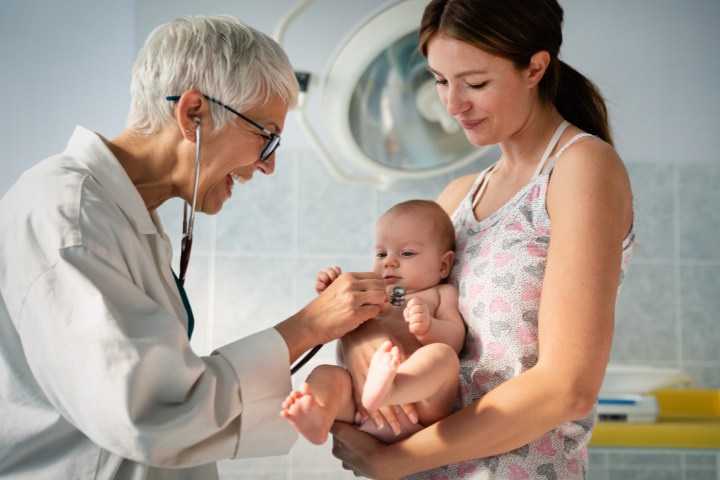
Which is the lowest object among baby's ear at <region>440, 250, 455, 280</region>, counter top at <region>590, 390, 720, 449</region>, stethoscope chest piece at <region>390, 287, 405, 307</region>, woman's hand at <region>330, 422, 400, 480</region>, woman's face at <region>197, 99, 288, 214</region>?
counter top at <region>590, 390, 720, 449</region>

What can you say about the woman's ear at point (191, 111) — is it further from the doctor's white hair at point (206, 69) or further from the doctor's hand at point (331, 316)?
the doctor's hand at point (331, 316)

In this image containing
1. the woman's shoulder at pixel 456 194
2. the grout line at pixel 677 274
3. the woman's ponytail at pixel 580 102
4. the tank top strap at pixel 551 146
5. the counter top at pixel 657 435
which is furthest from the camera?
the grout line at pixel 677 274

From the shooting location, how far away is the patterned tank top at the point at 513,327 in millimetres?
1324

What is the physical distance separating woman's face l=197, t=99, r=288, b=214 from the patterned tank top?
0.48 metres

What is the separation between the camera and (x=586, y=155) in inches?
51.6

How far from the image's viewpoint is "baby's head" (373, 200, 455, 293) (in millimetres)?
1548

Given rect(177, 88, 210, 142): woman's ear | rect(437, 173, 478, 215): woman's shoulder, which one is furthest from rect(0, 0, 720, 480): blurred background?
rect(177, 88, 210, 142): woman's ear

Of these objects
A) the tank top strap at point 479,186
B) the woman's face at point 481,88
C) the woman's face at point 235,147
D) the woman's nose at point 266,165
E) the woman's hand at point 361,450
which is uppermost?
the woman's face at point 481,88

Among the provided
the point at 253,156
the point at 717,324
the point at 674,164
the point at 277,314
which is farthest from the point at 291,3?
the point at 717,324

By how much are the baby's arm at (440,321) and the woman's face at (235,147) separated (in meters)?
0.43

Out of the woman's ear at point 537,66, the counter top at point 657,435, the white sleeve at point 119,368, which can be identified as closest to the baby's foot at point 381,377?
the white sleeve at point 119,368

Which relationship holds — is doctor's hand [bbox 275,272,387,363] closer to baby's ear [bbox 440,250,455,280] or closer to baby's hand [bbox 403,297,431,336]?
baby's hand [bbox 403,297,431,336]

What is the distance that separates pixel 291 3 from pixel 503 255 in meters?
2.38

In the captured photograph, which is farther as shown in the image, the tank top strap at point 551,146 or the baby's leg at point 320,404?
the tank top strap at point 551,146
